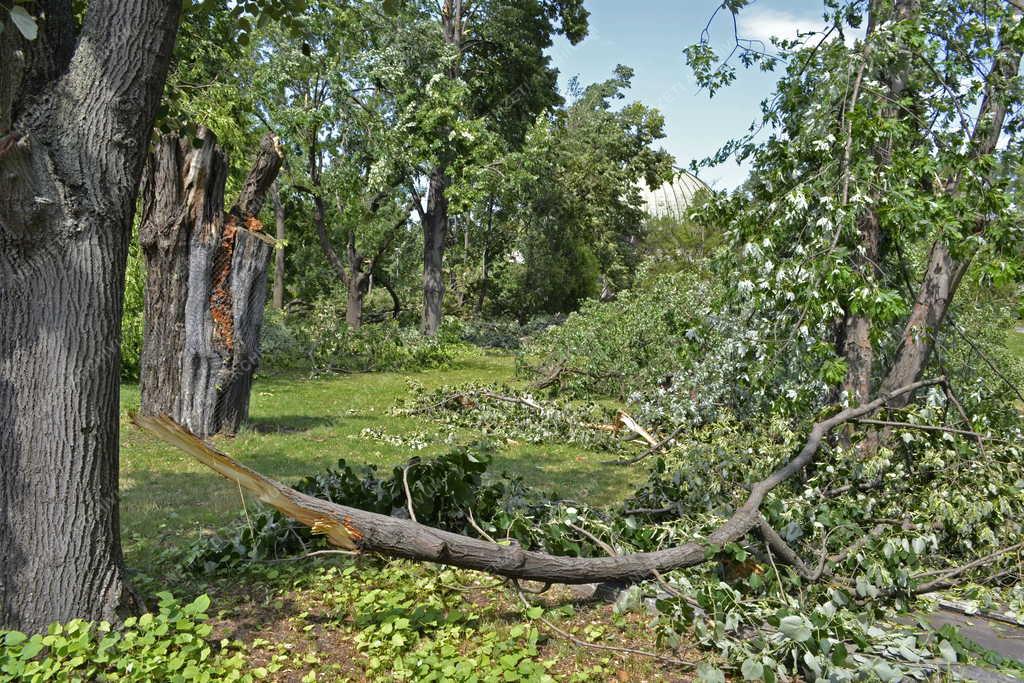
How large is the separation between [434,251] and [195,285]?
44.8 feet

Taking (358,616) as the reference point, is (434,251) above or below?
above

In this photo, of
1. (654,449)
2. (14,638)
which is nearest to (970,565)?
(654,449)

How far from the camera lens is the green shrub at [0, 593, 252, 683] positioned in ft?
10.5

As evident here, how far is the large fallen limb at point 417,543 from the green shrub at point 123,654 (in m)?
0.67

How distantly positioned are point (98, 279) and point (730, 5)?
5.64 m

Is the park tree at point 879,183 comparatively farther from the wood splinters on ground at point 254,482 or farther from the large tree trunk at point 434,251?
the large tree trunk at point 434,251

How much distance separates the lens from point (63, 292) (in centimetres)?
343

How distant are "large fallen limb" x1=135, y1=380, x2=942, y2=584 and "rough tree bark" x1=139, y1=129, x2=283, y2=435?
5.22 m

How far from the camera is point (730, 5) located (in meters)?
6.74

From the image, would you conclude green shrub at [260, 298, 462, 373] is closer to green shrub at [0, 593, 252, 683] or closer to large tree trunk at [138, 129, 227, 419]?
large tree trunk at [138, 129, 227, 419]

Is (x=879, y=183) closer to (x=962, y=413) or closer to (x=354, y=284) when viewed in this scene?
(x=962, y=413)

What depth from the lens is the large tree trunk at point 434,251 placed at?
842 inches

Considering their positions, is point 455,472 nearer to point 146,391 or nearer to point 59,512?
point 59,512

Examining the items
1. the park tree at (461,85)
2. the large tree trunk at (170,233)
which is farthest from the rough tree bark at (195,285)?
the park tree at (461,85)
